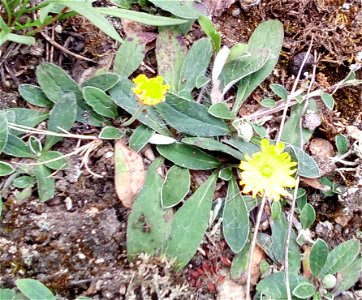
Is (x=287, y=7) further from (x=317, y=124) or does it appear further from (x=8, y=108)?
(x=8, y=108)

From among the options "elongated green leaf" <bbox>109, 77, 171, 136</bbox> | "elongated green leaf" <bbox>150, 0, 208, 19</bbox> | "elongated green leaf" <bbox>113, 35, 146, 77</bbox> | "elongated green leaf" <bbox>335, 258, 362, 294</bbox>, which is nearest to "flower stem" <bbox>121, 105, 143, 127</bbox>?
"elongated green leaf" <bbox>109, 77, 171, 136</bbox>

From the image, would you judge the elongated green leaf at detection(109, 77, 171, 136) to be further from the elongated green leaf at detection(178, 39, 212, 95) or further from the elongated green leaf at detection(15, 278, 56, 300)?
the elongated green leaf at detection(15, 278, 56, 300)

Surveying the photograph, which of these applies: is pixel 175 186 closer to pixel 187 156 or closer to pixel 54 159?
pixel 187 156

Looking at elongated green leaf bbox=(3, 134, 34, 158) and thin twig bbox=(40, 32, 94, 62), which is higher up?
thin twig bbox=(40, 32, 94, 62)

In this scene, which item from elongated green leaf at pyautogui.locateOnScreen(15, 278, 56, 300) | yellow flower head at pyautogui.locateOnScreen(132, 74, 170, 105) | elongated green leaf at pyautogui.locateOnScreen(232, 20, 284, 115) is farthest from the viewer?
elongated green leaf at pyautogui.locateOnScreen(232, 20, 284, 115)

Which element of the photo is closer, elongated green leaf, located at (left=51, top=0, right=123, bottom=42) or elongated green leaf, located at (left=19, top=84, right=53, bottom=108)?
elongated green leaf, located at (left=51, top=0, right=123, bottom=42)

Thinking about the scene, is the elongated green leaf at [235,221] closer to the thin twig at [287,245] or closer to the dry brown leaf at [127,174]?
the thin twig at [287,245]
